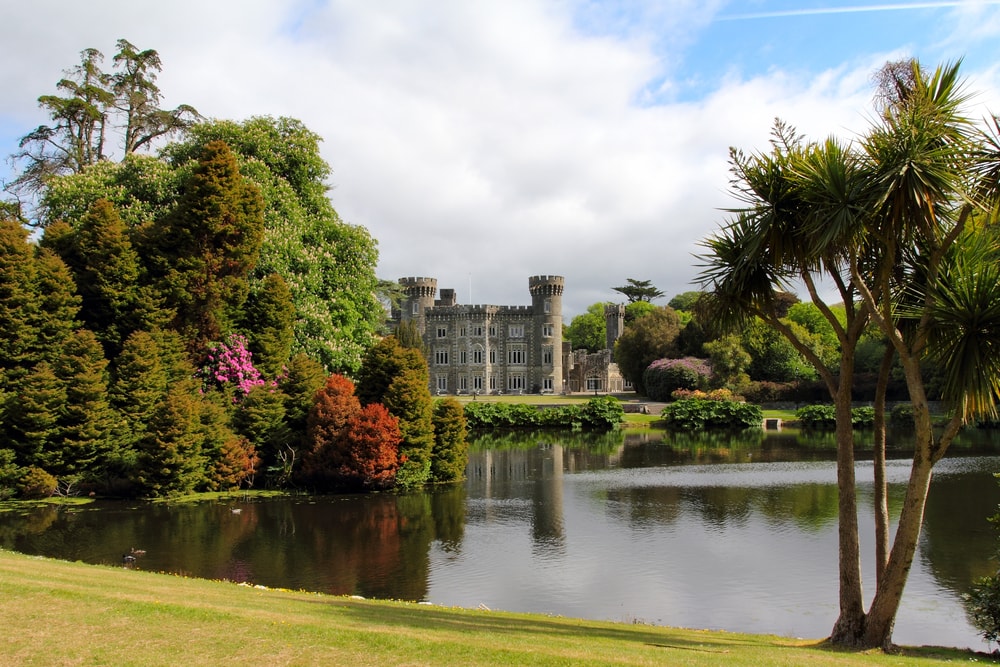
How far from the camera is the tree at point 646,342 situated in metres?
66.0

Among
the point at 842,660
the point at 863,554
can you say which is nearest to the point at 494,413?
the point at 863,554

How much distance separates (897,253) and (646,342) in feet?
188

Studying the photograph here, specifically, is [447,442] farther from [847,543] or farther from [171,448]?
[847,543]

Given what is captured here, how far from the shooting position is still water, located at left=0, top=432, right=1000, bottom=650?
13.1 meters

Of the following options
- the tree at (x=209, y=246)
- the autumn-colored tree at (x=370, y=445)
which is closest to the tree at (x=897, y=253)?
the autumn-colored tree at (x=370, y=445)

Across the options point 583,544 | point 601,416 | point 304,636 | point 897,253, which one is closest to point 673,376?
point 601,416

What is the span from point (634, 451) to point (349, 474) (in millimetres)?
17346

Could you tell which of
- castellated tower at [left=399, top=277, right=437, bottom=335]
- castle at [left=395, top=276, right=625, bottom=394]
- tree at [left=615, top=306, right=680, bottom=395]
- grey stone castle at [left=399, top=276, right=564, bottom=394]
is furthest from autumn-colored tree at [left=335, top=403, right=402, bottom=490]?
castellated tower at [left=399, top=277, right=437, bottom=335]

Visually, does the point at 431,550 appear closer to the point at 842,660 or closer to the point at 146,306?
the point at 842,660

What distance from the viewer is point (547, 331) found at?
3140 inches

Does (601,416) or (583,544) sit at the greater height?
(601,416)

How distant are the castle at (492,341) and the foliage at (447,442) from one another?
173 ft

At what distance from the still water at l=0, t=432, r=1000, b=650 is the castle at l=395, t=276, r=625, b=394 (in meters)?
51.9

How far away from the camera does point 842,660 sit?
8.09 meters
